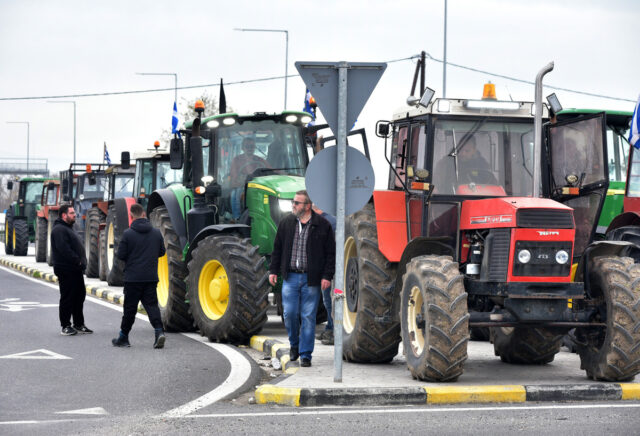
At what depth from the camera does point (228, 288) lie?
13445 mm

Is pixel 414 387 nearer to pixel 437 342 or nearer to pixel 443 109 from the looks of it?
pixel 437 342

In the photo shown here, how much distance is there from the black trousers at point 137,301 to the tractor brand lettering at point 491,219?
468 centimetres

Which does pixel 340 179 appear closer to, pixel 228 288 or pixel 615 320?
pixel 615 320

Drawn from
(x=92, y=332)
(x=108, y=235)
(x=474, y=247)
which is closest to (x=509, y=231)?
(x=474, y=247)

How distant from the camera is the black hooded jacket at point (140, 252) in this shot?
12984 mm

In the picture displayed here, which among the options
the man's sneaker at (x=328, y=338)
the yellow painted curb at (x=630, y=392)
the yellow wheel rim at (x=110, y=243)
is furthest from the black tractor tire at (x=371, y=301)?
the yellow wheel rim at (x=110, y=243)

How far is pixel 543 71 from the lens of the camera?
9.82 metres

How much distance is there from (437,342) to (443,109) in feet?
7.97

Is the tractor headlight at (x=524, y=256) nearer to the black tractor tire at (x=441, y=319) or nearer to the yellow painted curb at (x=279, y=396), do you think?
the black tractor tire at (x=441, y=319)

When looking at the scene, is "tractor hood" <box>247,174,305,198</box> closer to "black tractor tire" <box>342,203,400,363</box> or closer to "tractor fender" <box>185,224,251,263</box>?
"tractor fender" <box>185,224,251,263</box>

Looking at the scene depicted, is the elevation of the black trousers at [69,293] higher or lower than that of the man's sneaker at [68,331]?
higher

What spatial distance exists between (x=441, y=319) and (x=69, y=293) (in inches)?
264

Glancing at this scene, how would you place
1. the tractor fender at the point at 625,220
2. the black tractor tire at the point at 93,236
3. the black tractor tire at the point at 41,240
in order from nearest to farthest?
the tractor fender at the point at 625,220 < the black tractor tire at the point at 93,236 < the black tractor tire at the point at 41,240

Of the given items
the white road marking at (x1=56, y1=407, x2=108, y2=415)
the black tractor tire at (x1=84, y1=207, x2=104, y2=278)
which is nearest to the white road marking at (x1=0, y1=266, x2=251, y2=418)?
the white road marking at (x1=56, y1=407, x2=108, y2=415)
